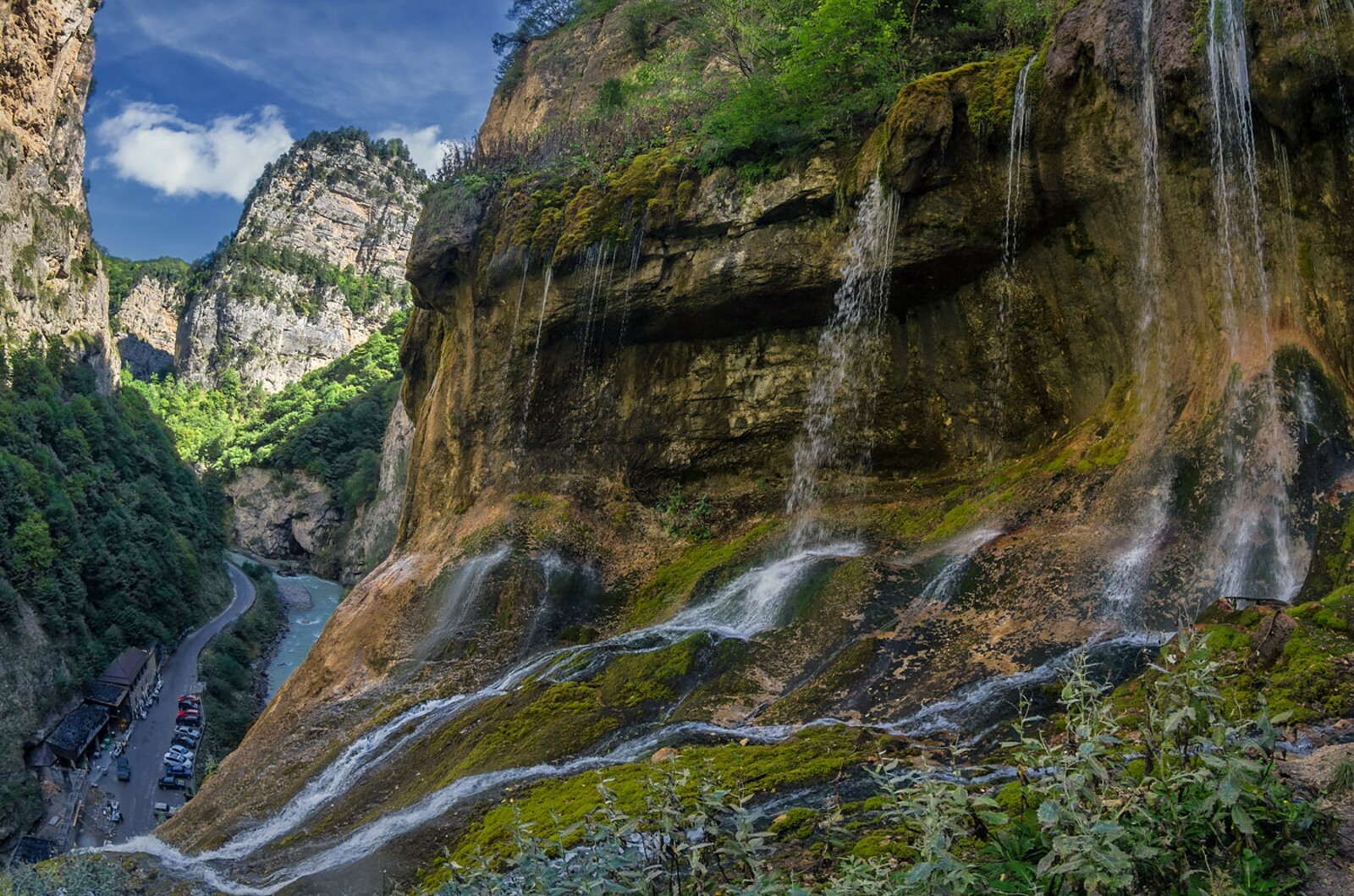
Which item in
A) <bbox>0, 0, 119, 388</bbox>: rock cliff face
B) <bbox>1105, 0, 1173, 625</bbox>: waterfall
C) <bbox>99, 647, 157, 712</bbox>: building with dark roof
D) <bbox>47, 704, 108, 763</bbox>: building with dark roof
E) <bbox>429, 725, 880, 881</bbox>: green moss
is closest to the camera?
<bbox>429, 725, 880, 881</bbox>: green moss

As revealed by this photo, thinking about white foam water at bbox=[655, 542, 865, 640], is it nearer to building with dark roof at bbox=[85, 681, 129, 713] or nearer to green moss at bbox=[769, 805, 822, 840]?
green moss at bbox=[769, 805, 822, 840]

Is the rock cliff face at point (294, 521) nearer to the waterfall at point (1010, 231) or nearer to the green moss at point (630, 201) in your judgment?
the green moss at point (630, 201)

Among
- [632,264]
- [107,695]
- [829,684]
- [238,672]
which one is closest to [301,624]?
[238,672]

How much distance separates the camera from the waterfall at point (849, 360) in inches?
591

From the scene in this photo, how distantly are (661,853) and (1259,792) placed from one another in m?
2.46

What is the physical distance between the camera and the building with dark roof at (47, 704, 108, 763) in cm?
3344

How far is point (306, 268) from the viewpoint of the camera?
135 meters

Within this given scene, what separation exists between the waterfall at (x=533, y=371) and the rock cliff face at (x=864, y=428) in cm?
5

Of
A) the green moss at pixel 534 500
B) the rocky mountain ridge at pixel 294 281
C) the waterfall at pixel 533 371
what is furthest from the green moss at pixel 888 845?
the rocky mountain ridge at pixel 294 281

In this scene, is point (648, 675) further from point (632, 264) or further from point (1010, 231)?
point (632, 264)

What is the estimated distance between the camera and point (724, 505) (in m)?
17.5

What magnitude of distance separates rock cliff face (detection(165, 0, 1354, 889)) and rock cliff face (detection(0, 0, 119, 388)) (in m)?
48.9

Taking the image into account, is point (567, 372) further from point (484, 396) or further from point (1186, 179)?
point (1186, 179)

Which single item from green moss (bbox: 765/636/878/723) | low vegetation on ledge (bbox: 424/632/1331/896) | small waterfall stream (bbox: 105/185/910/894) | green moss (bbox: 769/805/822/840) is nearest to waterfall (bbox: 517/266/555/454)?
small waterfall stream (bbox: 105/185/910/894)
